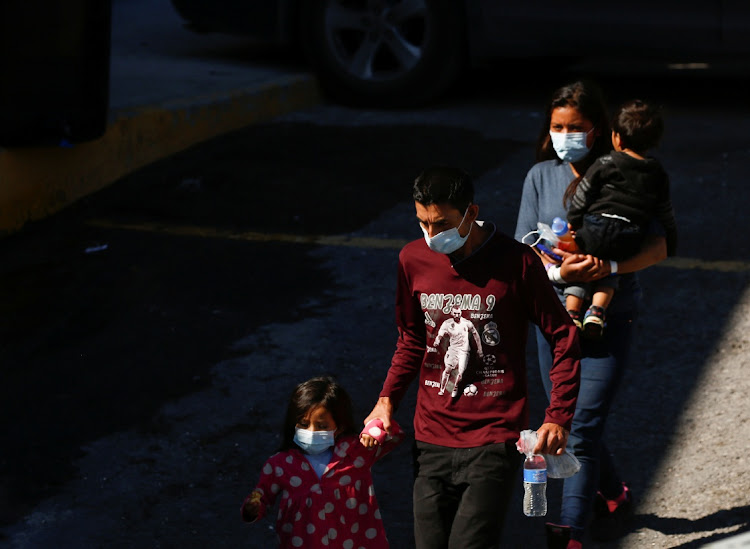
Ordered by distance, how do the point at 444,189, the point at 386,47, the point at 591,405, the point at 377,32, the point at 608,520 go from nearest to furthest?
the point at 444,189 < the point at 591,405 < the point at 608,520 < the point at 377,32 < the point at 386,47

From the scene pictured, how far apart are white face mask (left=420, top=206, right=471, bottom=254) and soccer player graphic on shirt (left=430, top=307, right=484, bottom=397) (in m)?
0.17

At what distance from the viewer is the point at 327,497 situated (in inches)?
136

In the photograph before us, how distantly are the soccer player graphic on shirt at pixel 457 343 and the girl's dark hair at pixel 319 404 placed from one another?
35 centimetres

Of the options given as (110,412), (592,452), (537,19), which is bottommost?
(110,412)

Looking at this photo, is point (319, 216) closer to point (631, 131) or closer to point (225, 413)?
point (225, 413)

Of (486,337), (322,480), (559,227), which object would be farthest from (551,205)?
(322,480)

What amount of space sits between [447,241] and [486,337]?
282 mm

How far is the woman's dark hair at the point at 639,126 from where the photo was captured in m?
3.77

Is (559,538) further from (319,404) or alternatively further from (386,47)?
(386,47)

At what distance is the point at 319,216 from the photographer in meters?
7.38

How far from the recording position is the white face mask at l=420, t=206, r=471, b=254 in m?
3.26

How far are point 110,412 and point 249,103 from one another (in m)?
4.65

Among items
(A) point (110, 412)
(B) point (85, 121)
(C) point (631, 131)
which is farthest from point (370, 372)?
(B) point (85, 121)

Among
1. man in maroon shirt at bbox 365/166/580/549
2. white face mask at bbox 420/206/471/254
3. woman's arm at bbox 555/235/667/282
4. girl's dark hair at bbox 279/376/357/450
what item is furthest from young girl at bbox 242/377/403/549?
woman's arm at bbox 555/235/667/282
